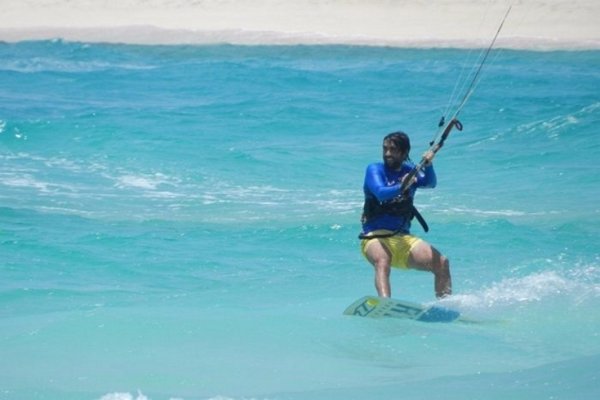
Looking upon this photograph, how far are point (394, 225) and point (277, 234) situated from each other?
365 centimetres

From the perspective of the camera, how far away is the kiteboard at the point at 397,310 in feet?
24.7

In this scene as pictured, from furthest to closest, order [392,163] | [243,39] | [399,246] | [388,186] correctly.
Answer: [243,39]
[399,246]
[392,163]
[388,186]

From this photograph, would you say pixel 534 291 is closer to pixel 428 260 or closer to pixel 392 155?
pixel 428 260

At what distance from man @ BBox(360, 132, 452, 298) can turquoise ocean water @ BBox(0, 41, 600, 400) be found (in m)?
0.38

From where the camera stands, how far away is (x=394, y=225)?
780cm

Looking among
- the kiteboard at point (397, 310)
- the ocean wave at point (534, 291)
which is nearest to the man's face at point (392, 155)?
the kiteboard at point (397, 310)

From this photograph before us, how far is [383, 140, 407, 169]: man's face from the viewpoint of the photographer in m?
7.56

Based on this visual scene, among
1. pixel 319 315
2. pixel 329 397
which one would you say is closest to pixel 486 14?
pixel 319 315

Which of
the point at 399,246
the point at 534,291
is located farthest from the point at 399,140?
the point at 534,291

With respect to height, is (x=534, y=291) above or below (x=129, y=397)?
above

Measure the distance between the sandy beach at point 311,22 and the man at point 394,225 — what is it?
20.2 m

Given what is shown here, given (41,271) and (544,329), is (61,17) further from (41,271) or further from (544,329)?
(544,329)

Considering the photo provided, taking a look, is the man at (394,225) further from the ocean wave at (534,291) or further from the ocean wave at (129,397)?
the ocean wave at (129,397)

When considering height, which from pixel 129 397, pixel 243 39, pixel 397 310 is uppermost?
pixel 243 39
